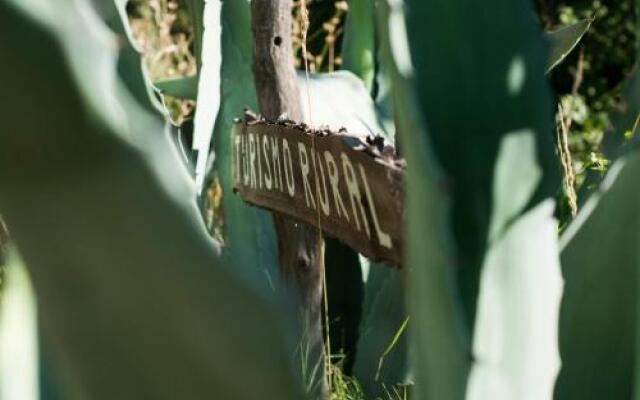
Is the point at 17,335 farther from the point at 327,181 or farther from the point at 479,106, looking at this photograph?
the point at 327,181

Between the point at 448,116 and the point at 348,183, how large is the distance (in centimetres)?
61

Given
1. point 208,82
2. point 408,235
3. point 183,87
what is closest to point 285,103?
point 208,82

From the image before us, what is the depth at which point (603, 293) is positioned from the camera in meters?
0.98

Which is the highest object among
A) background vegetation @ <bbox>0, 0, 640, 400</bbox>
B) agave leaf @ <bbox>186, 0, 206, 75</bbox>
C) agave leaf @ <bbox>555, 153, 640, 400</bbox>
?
agave leaf @ <bbox>186, 0, 206, 75</bbox>

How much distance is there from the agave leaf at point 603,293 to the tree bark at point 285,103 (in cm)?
113

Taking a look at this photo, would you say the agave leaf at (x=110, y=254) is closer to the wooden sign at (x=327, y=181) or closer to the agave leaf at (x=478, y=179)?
the agave leaf at (x=478, y=179)

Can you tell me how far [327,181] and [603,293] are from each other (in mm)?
555

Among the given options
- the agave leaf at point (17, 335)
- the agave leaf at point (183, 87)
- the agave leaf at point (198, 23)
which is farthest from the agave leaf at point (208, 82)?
the agave leaf at point (17, 335)

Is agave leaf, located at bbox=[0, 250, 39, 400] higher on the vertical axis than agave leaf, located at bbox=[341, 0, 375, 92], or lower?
lower

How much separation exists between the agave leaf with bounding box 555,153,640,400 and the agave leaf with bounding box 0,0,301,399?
15.8 inches

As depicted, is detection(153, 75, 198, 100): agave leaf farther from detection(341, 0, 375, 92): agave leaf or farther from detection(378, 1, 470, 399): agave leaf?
detection(378, 1, 470, 399): agave leaf

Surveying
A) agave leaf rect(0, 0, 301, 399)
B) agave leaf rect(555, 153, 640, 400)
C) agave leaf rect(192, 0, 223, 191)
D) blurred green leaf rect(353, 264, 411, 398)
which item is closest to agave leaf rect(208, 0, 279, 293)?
agave leaf rect(192, 0, 223, 191)

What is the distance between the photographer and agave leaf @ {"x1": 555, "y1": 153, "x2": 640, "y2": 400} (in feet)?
3.08

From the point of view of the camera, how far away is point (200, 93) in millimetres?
2186
